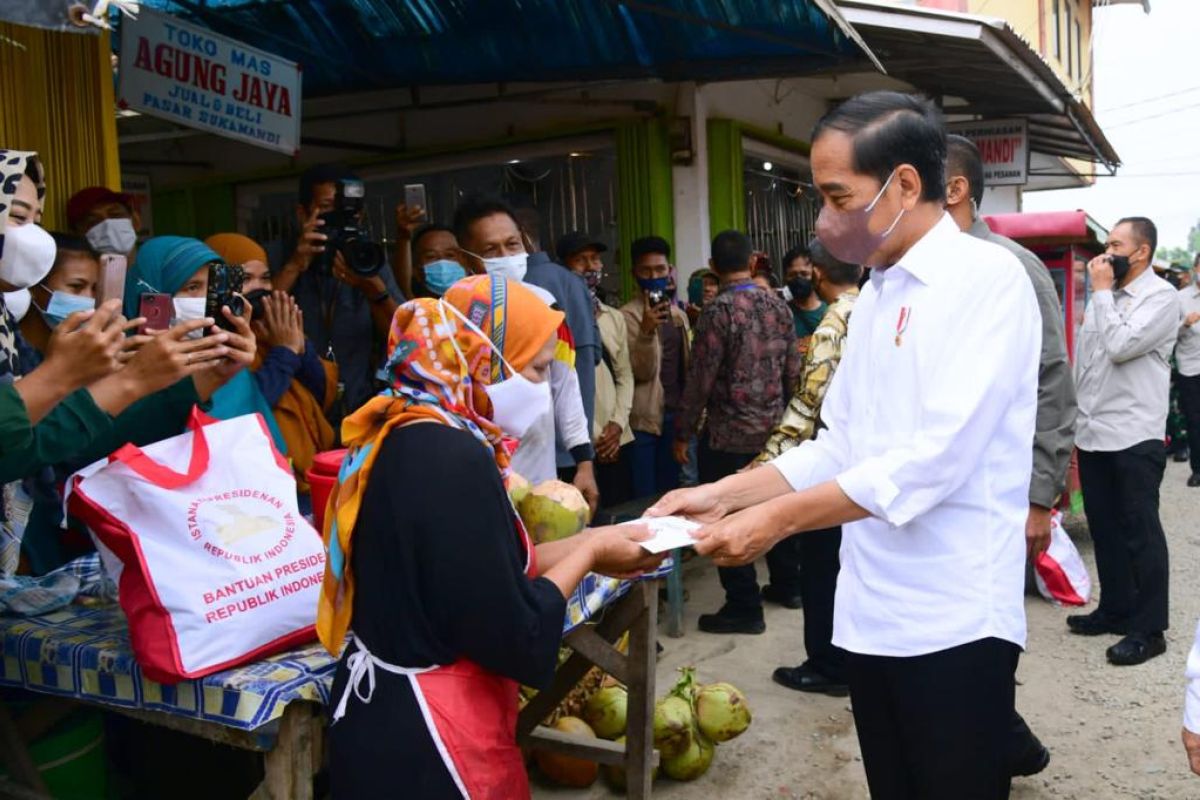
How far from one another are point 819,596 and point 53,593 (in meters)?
3.09

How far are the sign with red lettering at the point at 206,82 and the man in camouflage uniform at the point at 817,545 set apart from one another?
2.85 metres

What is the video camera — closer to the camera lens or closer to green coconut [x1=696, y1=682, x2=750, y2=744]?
the camera lens

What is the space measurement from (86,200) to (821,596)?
3.36 meters

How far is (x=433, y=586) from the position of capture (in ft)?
6.24

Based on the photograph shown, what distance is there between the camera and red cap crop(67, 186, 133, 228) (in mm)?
3752

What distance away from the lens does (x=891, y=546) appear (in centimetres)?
215

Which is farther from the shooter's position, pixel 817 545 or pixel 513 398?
pixel 817 545

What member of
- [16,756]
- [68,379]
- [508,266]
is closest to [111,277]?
[68,379]

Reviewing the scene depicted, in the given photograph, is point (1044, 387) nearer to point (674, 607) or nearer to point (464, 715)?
point (464, 715)

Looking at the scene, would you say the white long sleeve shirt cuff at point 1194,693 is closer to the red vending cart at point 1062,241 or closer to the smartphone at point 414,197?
the smartphone at point 414,197

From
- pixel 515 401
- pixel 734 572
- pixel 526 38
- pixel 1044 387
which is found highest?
pixel 526 38

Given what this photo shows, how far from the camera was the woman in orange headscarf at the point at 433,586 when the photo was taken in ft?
6.20

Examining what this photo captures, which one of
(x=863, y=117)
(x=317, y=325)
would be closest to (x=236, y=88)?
(x=317, y=325)

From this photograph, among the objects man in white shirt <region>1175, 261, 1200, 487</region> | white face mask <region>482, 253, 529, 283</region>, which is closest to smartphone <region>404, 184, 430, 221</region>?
white face mask <region>482, 253, 529, 283</region>
